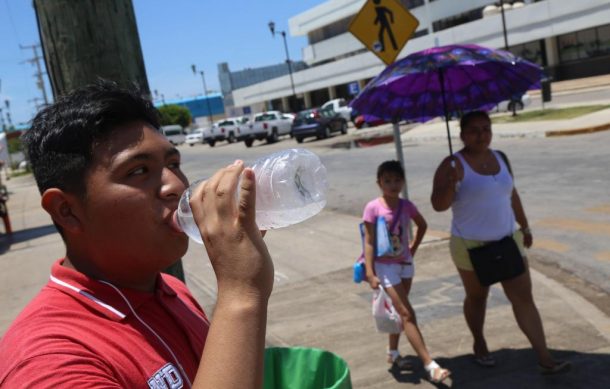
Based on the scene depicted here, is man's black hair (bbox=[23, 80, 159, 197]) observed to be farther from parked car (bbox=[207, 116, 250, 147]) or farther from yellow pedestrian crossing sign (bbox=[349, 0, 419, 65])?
parked car (bbox=[207, 116, 250, 147])

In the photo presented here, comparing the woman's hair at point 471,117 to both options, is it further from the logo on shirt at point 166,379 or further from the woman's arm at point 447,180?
the logo on shirt at point 166,379

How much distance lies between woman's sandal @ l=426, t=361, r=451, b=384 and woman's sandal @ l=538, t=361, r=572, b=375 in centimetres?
64

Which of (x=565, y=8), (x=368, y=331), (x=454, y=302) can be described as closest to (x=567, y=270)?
(x=454, y=302)

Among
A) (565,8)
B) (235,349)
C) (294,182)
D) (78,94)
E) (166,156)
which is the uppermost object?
(565,8)

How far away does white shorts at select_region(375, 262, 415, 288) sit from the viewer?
15.8 feet

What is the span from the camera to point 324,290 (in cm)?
722

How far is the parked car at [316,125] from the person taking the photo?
3375 cm

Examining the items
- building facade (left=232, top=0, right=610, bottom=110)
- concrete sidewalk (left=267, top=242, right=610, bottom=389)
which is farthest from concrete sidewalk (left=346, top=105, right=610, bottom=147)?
concrete sidewalk (left=267, top=242, right=610, bottom=389)

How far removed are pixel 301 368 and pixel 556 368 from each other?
2618mm

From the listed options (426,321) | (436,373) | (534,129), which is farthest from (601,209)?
(534,129)

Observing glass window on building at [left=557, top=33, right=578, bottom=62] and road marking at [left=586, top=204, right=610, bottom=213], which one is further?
glass window on building at [left=557, top=33, right=578, bottom=62]

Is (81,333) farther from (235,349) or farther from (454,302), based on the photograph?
(454,302)

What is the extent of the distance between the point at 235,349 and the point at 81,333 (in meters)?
0.35

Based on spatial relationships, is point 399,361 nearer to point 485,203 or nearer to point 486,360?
point 486,360
